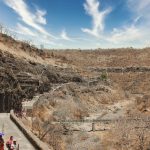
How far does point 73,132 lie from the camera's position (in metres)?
50.8

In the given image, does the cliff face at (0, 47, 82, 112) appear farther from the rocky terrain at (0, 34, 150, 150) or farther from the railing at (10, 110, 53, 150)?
the railing at (10, 110, 53, 150)

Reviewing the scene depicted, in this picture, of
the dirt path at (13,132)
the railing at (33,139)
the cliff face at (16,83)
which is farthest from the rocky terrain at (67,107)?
the dirt path at (13,132)

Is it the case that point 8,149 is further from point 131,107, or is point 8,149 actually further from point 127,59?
point 127,59

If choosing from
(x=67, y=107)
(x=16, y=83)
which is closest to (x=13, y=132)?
(x=16, y=83)

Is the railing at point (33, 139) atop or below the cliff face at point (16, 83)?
below

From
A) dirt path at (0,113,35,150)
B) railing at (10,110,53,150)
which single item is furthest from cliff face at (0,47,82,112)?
railing at (10,110,53,150)

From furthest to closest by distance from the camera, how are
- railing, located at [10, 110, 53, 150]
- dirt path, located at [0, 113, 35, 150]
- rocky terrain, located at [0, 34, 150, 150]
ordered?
rocky terrain, located at [0, 34, 150, 150]
dirt path, located at [0, 113, 35, 150]
railing, located at [10, 110, 53, 150]

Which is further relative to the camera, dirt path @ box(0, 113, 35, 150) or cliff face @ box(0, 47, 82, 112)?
cliff face @ box(0, 47, 82, 112)

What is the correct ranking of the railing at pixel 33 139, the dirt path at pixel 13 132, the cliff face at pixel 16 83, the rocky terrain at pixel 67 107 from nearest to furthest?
the railing at pixel 33 139
the dirt path at pixel 13 132
the rocky terrain at pixel 67 107
the cliff face at pixel 16 83

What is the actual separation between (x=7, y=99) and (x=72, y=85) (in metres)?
29.1

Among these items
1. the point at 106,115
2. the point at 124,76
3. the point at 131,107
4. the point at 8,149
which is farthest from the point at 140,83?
the point at 8,149

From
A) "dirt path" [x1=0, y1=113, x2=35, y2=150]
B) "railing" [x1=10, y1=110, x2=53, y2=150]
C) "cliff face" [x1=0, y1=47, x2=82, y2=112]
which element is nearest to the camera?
"railing" [x1=10, y1=110, x2=53, y2=150]

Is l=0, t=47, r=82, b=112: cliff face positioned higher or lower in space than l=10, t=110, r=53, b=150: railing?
higher

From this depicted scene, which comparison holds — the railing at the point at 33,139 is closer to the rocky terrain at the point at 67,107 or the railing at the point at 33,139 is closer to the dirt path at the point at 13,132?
the dirt path at the point at 13,132
